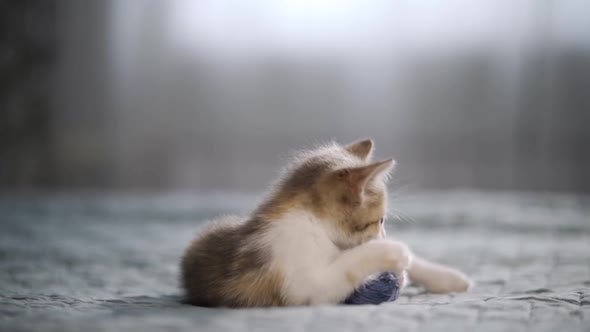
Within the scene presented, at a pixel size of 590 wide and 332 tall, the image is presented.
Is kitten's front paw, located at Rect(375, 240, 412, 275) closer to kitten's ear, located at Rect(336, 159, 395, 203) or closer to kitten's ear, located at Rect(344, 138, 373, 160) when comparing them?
kitten's ear, located at Rect(336, 159, 395, 203)

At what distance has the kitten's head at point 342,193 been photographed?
1021 mm

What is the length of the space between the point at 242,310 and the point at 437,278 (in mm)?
433

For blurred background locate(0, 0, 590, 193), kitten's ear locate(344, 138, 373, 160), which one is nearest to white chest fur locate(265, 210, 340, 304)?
kitten's ear locate(344, 138, 373, 160)

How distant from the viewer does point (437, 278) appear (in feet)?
3.88

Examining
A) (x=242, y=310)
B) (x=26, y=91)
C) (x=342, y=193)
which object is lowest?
(x=242, y=310)

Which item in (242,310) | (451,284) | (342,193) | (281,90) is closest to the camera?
(242,310)

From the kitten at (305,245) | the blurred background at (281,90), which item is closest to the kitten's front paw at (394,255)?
the kitten at (305,245)

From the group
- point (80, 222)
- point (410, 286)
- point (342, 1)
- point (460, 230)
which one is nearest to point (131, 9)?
point (342, 1)

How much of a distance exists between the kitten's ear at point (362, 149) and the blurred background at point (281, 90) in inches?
81.1

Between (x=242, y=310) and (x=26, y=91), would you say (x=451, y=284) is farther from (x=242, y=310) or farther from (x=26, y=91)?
(x=26, y=91)

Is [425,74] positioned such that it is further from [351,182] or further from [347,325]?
[347,325]

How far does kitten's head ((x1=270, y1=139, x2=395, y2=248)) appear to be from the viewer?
1021 millimetres

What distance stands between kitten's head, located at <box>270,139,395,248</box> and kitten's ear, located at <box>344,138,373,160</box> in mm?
76

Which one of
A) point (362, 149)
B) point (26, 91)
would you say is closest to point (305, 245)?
point (362, 149)
